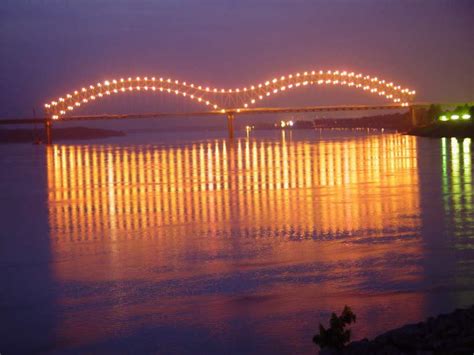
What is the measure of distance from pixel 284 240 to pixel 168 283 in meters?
3.19

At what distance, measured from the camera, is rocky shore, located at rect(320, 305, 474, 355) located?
17.2ft

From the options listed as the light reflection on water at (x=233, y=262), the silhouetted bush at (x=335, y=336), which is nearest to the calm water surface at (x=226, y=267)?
the light reflection on water at (x=233, y=262)

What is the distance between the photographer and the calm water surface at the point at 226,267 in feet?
23.9

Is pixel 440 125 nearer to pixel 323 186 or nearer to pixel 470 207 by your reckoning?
pixel 323 186

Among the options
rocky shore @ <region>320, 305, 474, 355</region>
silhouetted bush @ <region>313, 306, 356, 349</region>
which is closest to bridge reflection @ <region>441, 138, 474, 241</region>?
rocky shore @ <region>320, 305, 474, 355</region>

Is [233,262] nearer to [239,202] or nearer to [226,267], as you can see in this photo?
[226,267]

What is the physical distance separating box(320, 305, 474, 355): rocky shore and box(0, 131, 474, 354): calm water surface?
3.50 ft

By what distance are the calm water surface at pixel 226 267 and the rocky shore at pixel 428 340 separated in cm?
107

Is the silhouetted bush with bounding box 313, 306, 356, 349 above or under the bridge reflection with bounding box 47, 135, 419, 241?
under

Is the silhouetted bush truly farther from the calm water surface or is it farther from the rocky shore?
the calm water surface

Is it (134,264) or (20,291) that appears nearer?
(20,291)

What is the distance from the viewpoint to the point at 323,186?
21125 millimetres

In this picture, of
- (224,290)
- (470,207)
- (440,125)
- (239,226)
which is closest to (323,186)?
(470,207)

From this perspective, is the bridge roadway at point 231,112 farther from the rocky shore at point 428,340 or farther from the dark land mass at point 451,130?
the rocky shore at point 428,340
